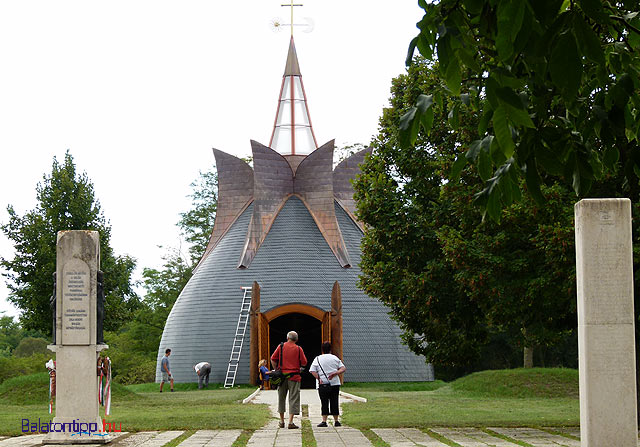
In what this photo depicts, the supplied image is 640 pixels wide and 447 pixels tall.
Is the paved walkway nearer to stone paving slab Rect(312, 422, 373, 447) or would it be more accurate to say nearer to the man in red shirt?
stone paving slab Rect(312, 422, 373, 447)

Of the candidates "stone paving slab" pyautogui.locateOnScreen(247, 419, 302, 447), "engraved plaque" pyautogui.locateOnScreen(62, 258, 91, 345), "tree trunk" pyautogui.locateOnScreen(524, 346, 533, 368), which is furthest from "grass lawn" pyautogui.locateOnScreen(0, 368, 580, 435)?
"tree trunk" pyautogui.locateOnScreen(524, 346, 533, 368)

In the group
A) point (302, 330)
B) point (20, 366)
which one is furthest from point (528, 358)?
point (20, 366)

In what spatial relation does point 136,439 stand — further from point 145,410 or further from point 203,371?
point 203,371

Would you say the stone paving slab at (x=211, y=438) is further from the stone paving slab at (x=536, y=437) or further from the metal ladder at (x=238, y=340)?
the metal ladder at (x=238, y=340)

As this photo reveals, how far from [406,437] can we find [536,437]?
178 centimetres

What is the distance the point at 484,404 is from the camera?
19.8 m

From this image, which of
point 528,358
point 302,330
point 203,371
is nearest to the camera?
point 203,371

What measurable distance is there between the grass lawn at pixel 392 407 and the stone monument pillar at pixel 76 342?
173 centimetres

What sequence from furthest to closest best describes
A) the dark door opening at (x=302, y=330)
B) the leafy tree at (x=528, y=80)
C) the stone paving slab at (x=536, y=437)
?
1. the dark door opening at (x=302, y=330)
2. the stone paving slab at (x=536, y=437)
3. the leafy tree at (x=528, y=80)

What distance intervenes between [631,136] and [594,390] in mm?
5340

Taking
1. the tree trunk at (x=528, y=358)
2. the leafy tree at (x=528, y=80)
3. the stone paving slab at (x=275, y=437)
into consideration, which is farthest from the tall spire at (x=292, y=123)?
the leafy tree at (x=528, y=80)

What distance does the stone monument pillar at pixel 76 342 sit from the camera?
11633 millimetres

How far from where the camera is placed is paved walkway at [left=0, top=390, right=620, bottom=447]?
11.2 m

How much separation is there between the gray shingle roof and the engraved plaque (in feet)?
59.9
